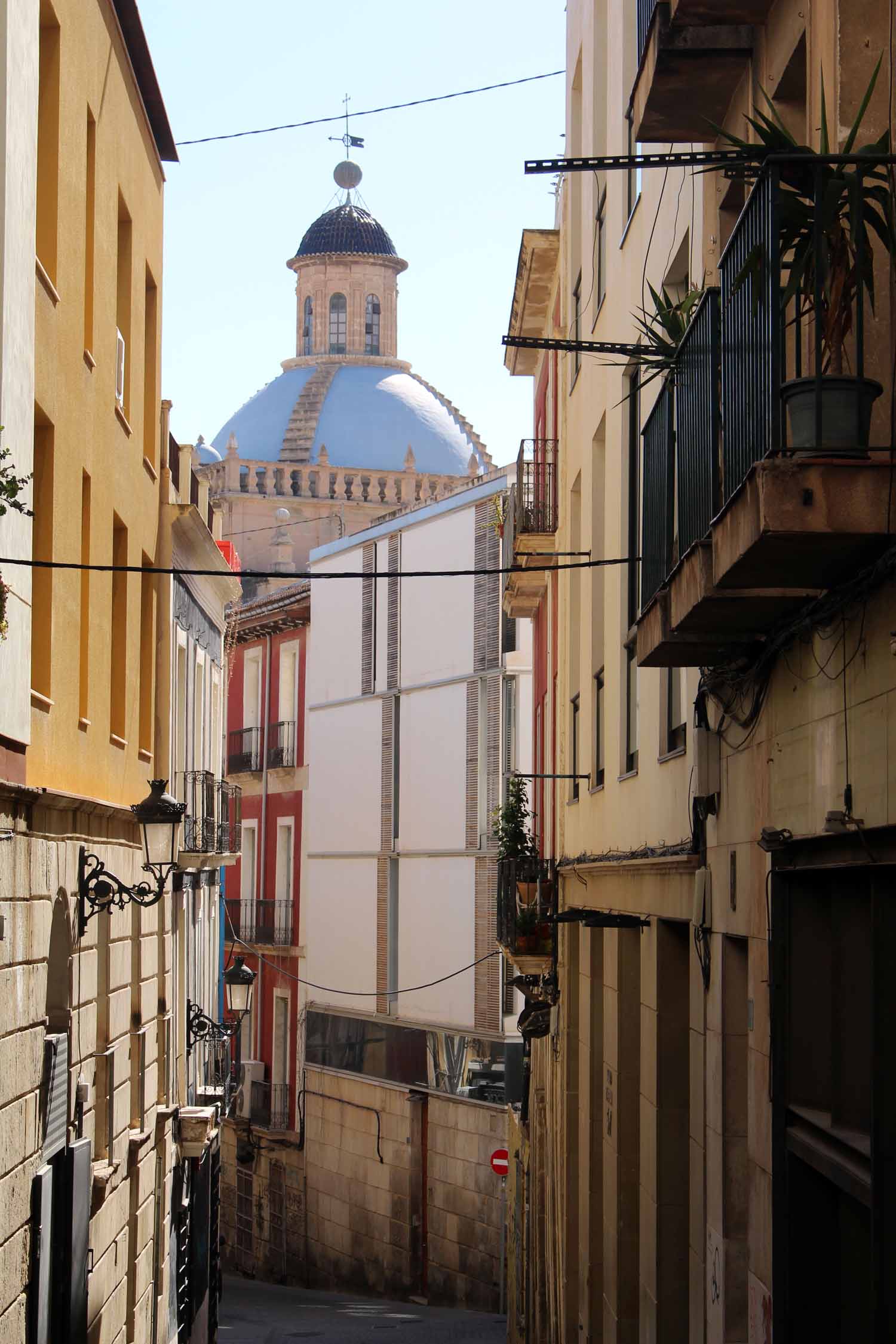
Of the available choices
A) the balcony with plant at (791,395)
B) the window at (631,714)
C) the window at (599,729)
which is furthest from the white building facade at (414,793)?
the balcony with plant at (791,395)

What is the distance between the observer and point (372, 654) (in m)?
36.5

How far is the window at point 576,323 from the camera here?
1802cm

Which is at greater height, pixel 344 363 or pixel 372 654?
pixel 344 363

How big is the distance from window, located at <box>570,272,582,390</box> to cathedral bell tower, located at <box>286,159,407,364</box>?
1715 inches

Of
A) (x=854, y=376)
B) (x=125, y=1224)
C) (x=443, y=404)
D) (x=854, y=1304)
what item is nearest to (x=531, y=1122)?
(x=125, y=1224)

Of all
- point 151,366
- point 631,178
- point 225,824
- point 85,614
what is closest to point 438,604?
point 225,824

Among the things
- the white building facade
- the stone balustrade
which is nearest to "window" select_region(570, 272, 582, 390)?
the white building facade

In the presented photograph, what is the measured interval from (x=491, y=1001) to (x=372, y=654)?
8.45 m

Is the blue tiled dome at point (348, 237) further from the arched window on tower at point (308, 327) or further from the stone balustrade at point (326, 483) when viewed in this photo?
the stone balustrade at point (326, 483)

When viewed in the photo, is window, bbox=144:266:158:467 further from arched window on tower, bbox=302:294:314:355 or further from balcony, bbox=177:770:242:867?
arched window on tower, bbox=302:294:314:355

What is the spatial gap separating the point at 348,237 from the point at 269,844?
2913 centimetres

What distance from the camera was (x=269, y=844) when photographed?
134 feet

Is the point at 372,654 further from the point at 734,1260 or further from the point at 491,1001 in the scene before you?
the point at 734,1260

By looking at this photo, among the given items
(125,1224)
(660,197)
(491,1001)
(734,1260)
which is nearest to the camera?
(734,1260)
